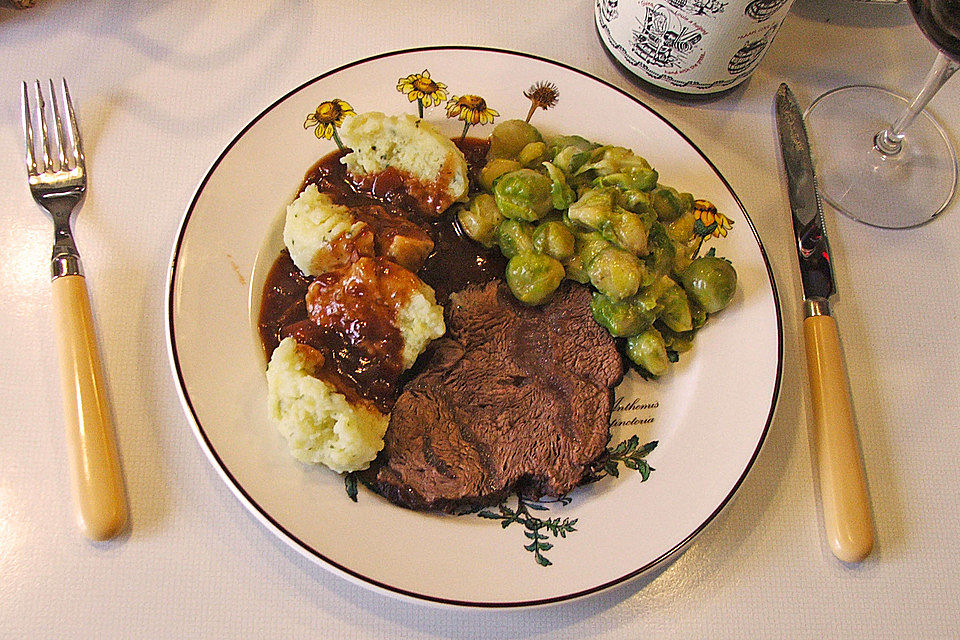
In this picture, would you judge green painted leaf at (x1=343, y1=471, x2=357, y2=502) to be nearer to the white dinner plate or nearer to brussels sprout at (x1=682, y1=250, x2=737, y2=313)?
the white dinner plate

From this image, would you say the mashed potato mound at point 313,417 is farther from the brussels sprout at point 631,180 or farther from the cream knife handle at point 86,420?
the brussels sprout at point 631,180

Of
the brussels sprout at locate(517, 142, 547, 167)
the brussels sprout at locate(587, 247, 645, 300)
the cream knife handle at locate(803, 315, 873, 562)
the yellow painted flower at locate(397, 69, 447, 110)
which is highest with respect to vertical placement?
the yellow painted flower at locate(397, 69, 447, 110)

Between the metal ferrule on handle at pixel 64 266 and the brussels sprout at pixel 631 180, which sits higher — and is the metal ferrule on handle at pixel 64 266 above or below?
below

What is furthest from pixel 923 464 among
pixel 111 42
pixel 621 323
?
pixel 111 42

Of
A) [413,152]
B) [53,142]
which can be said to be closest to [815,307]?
Answer: [413,152]

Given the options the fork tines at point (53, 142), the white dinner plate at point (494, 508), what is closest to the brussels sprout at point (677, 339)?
the white dinner plate at point (494, 508)

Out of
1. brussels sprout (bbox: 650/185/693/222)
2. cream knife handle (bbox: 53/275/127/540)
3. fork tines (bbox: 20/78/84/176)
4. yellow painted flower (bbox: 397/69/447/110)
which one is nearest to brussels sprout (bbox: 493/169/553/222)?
brussels sprout (bbox: 650/185/693/222)
